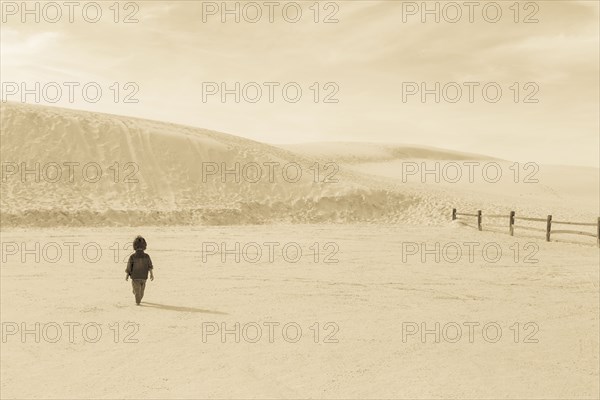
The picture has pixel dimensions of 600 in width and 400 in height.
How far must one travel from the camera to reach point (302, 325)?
1149 centimetres

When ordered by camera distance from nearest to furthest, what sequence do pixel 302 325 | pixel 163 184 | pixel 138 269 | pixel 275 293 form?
pixel 302 325, pixel 138 269, pixel 275 293, pixel 163 184

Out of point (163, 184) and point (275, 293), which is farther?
point (163, 184)

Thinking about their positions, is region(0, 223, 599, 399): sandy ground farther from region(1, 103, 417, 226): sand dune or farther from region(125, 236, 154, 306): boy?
region(1, 103, 417, 226): sand dune

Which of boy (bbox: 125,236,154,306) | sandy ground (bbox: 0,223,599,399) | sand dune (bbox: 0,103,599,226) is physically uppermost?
sand dune (bbox: 0,103,599,226)

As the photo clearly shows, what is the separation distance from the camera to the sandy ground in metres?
8.59

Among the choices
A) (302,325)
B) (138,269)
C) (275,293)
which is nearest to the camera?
(302,325)

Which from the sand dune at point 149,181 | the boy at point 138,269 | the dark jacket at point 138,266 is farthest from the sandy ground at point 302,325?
the sand dune at point 149,181

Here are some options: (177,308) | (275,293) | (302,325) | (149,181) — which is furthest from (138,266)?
(149,181)

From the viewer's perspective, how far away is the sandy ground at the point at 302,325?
8.59 metres

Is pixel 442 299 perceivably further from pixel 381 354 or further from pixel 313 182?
pixel 313 182

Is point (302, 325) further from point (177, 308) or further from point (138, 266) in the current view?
point (138, 266)

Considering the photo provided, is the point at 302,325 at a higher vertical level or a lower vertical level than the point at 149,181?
lower

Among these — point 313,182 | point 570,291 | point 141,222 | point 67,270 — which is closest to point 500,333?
point 570,291

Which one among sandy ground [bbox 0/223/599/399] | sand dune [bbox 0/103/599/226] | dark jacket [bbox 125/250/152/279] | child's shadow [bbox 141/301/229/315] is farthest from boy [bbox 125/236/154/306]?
sand dune [bbox 0/103/599/226]
